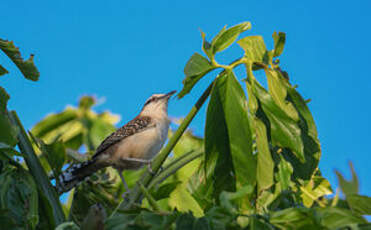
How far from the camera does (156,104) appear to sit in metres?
5.80

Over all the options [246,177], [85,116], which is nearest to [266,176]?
[246,177]

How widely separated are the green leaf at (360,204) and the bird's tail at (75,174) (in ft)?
6.54

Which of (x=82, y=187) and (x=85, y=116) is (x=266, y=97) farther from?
(x=85, y=116)

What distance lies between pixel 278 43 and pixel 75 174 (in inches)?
83.2

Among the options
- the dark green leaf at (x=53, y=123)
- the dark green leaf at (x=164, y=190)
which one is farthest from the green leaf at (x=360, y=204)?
the dark green leaf at (x=53, y=123)

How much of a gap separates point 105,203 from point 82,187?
0.23 metres

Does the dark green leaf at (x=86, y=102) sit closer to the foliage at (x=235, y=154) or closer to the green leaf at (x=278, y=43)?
the foliage at (x=235, y=154)

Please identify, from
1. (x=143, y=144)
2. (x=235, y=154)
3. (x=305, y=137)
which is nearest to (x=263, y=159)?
(x=235, y=154)

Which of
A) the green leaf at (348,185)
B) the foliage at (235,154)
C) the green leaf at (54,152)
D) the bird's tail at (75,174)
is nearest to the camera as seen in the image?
the green leaf at (348,185)

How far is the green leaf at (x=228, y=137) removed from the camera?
8.48ft

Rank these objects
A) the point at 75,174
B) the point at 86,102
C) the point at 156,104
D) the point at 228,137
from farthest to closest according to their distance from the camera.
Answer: the point at 86,102 → the point at 156,104 → the point at 75,174 → the point at 228,137

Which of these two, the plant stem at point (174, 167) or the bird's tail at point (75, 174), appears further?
the bird's tail at point (75, 174)

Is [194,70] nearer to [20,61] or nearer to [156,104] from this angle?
[20,61]

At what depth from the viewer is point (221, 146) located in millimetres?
2660
